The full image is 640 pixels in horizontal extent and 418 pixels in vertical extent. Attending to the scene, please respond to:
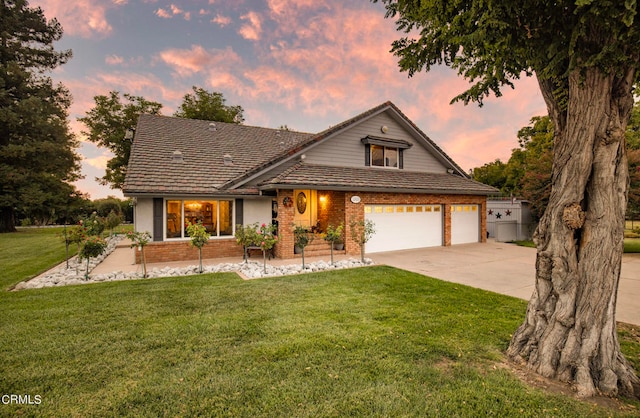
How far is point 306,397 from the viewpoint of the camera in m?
2.76

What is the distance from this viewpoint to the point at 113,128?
23.6 meters

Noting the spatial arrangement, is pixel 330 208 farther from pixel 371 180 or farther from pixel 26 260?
pixel 26 260

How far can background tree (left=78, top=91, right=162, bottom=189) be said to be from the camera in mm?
23016

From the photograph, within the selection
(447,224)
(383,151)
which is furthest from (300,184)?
(447,224)

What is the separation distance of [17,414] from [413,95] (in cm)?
1808

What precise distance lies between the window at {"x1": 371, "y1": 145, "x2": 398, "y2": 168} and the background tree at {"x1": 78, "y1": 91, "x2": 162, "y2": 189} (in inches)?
800

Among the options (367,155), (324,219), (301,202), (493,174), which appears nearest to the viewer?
(324,219)

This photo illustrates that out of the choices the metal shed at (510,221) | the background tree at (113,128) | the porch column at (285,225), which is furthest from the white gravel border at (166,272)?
the background tree at (113,128)

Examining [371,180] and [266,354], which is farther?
[371,180]

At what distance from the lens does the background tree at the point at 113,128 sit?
75.5 ft

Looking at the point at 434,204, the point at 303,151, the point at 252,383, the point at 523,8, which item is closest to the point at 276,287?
the point at 252,383

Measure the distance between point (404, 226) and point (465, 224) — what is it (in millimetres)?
4180

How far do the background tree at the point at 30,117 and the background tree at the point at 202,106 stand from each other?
926 cm

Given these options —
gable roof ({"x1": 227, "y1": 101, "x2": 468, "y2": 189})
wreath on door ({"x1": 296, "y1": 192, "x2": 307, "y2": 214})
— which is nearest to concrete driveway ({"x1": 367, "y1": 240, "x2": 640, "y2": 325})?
wreath on door ({"x1": 296, "y1": 192, "x2": 307, "y2": 214})
